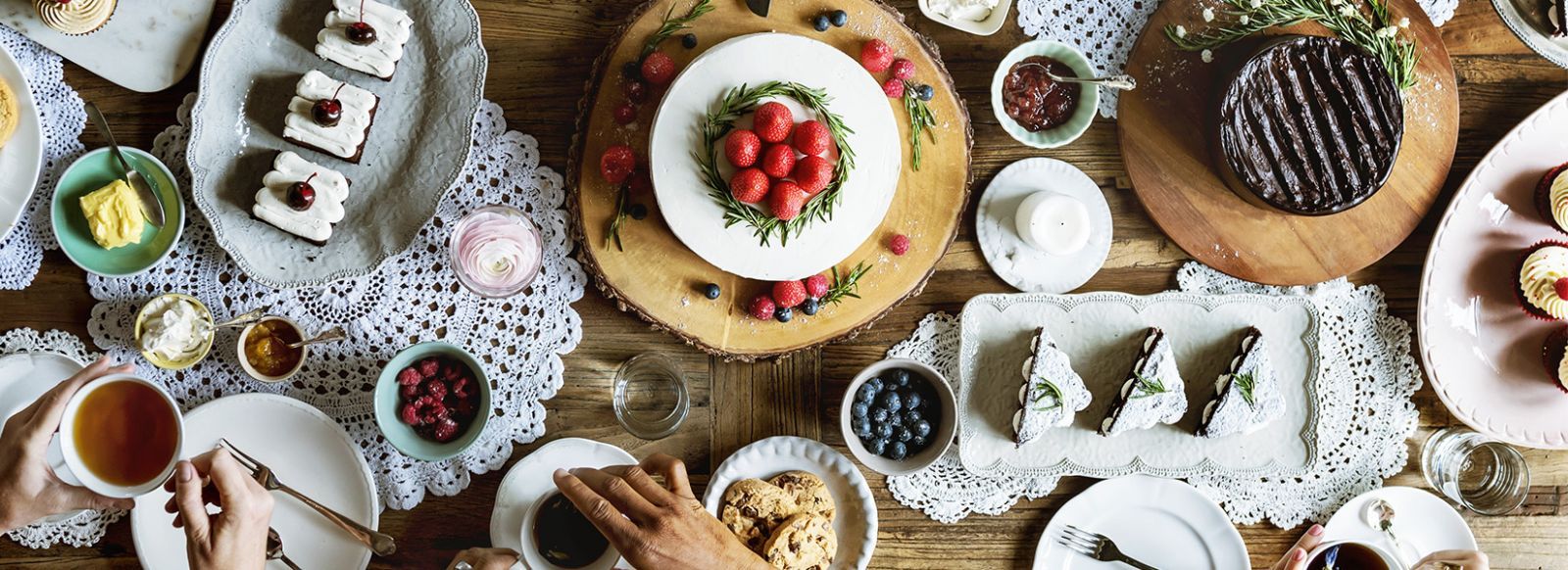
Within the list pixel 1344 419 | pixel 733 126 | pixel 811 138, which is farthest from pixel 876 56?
pixel 1344 419

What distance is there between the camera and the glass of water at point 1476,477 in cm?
296

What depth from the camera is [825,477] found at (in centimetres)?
282

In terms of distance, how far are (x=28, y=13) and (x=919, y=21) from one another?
8.21ft

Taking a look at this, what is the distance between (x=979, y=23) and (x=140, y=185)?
94.6 inches

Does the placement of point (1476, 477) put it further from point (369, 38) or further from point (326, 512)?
point (369, 38)

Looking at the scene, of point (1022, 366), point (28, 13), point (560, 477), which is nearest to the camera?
point (560, 477)

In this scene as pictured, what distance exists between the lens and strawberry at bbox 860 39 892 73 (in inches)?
107

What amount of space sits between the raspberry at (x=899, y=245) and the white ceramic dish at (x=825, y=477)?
601mm

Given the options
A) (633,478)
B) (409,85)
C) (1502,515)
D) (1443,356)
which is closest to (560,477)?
(633,478)

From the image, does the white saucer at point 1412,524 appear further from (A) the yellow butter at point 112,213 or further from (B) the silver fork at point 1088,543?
(A) the yellow butter at point 112,213

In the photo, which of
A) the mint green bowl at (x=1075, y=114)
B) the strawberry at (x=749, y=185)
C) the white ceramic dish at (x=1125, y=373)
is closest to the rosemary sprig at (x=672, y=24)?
the strawberry at (x=749, y=185)

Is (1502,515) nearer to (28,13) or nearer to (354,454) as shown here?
(354,454)

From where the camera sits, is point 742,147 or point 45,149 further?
point 45,149

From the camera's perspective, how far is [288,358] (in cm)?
272
